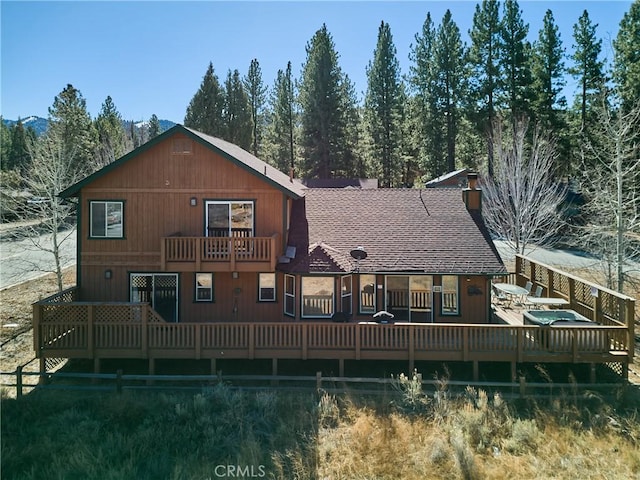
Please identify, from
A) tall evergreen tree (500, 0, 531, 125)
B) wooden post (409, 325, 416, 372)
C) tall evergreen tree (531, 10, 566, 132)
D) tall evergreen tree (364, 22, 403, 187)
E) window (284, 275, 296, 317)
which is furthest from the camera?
tall evergreen tree (364, 22, 403, 187)

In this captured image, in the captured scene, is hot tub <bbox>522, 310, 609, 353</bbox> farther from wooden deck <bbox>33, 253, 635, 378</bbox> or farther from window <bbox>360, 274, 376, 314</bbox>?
window <bbox>360, 274, 376, 314</bbox>

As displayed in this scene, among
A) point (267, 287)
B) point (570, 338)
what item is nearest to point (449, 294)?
point (570, 338)

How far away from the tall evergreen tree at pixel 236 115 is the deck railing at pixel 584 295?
3444 cm

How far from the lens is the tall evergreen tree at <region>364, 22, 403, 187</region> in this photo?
43.7 meters

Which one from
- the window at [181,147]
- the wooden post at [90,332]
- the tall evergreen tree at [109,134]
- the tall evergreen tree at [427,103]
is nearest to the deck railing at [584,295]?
the window at [181,147]

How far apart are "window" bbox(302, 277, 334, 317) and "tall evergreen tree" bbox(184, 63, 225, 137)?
111ft

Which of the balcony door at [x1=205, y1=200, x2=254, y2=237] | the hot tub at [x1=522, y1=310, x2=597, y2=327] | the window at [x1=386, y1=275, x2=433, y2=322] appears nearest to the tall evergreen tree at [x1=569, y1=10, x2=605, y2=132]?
the hot tub at [x1=522, y1=310, x2=597, y2=327]

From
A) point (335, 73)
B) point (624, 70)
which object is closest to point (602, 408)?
point (624, 70)

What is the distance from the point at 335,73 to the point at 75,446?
40.4m

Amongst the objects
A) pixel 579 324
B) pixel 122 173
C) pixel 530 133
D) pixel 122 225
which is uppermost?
pixel 530 133

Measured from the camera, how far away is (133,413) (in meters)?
11.1

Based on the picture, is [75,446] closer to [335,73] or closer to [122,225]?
[122,225]

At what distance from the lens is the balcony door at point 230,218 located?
15031 mm

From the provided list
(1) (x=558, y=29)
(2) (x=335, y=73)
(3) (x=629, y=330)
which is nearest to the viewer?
(3) (x=629, y=330)
